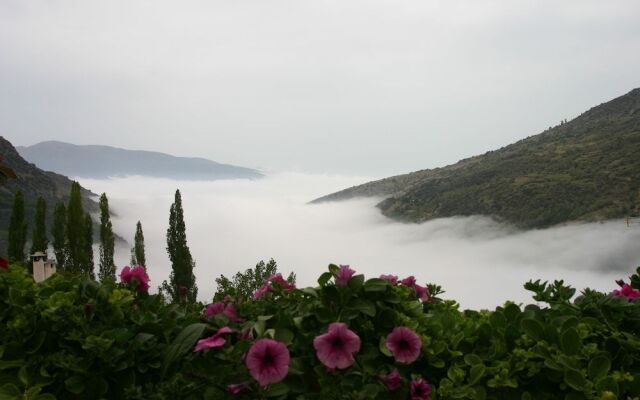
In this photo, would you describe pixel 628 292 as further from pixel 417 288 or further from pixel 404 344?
pixel 404 344

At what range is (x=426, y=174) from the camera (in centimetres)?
13488

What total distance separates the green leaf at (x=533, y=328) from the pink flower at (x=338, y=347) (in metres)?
0.62

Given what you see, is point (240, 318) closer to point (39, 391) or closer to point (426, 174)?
point (39, 391)

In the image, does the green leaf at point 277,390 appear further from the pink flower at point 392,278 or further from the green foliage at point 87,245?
the green foliage at point 87,245

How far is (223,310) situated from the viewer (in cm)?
215

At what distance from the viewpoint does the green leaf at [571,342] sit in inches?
71.5

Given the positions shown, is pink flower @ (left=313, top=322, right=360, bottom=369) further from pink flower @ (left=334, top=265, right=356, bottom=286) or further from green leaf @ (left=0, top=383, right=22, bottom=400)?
green leaf @ (left=0, top=383, right=22, bottom=400)

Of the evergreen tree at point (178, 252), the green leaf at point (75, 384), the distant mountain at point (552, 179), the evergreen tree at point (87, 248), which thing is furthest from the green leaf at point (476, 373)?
the distant mountain at point (552, 179)

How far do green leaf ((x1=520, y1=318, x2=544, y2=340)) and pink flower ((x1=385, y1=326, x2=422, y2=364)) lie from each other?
1.28 feet

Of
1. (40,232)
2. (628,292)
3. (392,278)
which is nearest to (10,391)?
(392,278)

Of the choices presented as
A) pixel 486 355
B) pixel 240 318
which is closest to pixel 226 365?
pixel 240 318

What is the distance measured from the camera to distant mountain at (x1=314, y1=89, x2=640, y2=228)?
82.2 meters

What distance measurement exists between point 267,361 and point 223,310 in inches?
19.7

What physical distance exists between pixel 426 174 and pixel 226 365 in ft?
446
